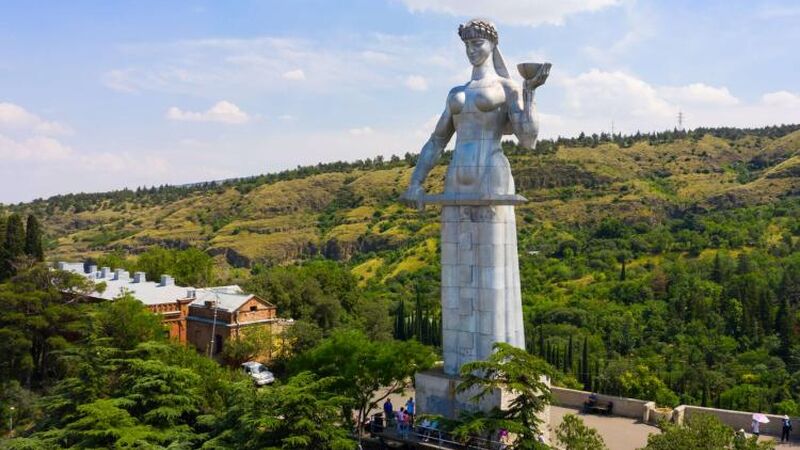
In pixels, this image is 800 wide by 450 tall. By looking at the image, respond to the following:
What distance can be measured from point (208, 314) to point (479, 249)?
26.6 metres

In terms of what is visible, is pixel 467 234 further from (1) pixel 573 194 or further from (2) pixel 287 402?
(1) pixel 573 194

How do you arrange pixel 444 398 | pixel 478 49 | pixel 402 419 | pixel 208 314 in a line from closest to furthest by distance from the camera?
pixel 444 398 < pixel 478 49 < pixel 402 419 < pixel 208 314

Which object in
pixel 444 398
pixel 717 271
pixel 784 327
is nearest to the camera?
pixel 444 398

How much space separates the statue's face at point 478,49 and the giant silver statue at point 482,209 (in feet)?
0.09

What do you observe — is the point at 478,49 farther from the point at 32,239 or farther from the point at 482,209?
the point at 32,239

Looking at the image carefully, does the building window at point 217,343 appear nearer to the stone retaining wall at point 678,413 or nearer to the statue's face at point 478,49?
the stone retaining wall at point 678,413

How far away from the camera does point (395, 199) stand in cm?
8731

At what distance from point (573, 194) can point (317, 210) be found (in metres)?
49.8

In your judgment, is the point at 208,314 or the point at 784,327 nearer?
the point at 208,314

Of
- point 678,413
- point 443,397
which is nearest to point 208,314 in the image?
point 443,397

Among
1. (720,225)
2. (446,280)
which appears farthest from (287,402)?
(720,225)

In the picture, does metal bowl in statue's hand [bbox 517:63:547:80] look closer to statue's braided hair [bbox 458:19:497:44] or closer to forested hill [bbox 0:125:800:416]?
statue's braided hair [bbox 458:19:497:44]

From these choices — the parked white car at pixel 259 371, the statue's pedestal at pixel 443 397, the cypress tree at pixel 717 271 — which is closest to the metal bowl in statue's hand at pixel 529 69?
the statue's pedestal at pixel 443 397

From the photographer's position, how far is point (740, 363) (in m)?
49.0
